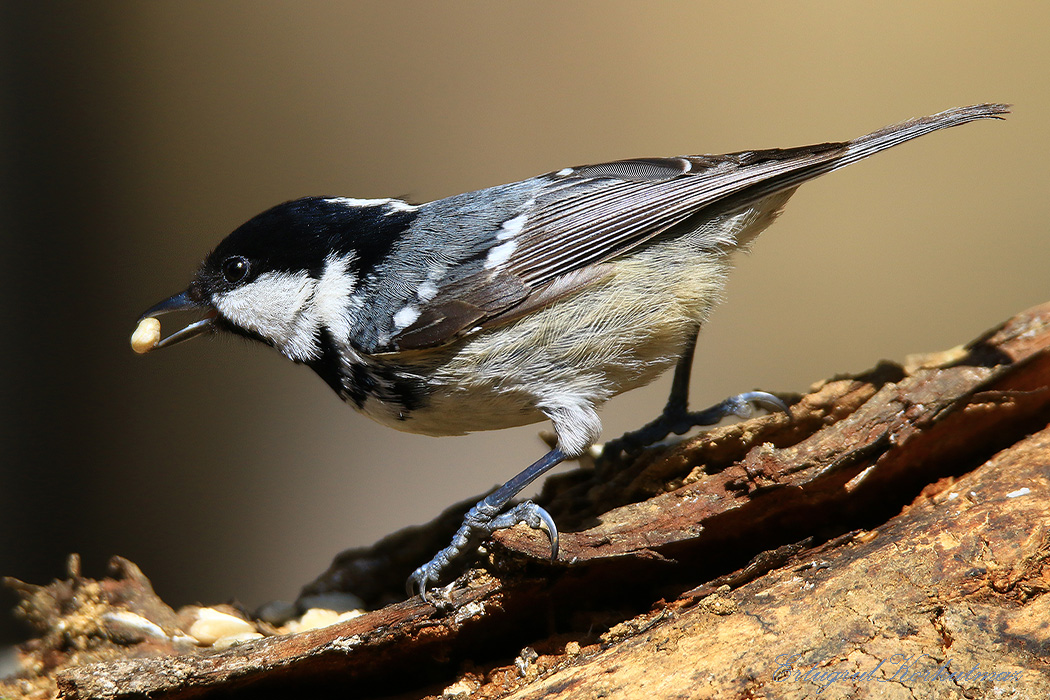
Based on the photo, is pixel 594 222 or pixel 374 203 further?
pixel 374 203

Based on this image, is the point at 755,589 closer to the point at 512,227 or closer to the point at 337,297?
the point at 512,227

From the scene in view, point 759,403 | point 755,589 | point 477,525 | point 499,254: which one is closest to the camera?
point 755,589

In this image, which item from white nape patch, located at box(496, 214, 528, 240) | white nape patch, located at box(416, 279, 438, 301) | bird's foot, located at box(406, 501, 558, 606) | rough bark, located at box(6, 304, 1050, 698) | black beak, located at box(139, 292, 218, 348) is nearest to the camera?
rough bark, located at box(6, 304, 1050, 698)

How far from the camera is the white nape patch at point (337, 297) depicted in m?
2.10

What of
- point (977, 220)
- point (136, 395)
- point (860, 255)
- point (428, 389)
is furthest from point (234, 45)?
point (977, 220)

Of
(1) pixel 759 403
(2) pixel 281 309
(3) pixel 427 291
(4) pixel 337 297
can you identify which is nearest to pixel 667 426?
(1) pixel 759 403

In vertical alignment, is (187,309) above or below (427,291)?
above

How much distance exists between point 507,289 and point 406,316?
10.9 inches

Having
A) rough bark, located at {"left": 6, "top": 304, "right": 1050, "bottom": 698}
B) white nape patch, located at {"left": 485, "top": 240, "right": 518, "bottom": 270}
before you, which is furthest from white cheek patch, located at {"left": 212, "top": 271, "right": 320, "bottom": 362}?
rough bark, located at {"left": 6, "top": 304, "right": 1050, "bottom": 698}

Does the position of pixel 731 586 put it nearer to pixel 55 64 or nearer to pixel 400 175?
pixel 400 175

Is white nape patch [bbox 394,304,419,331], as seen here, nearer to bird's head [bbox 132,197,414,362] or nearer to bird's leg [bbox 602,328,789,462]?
bird's head [bbox 132,197,414,362]

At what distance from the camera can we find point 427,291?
2.05 metres

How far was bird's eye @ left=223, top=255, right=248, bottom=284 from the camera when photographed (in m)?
2.21

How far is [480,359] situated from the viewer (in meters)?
1.99
